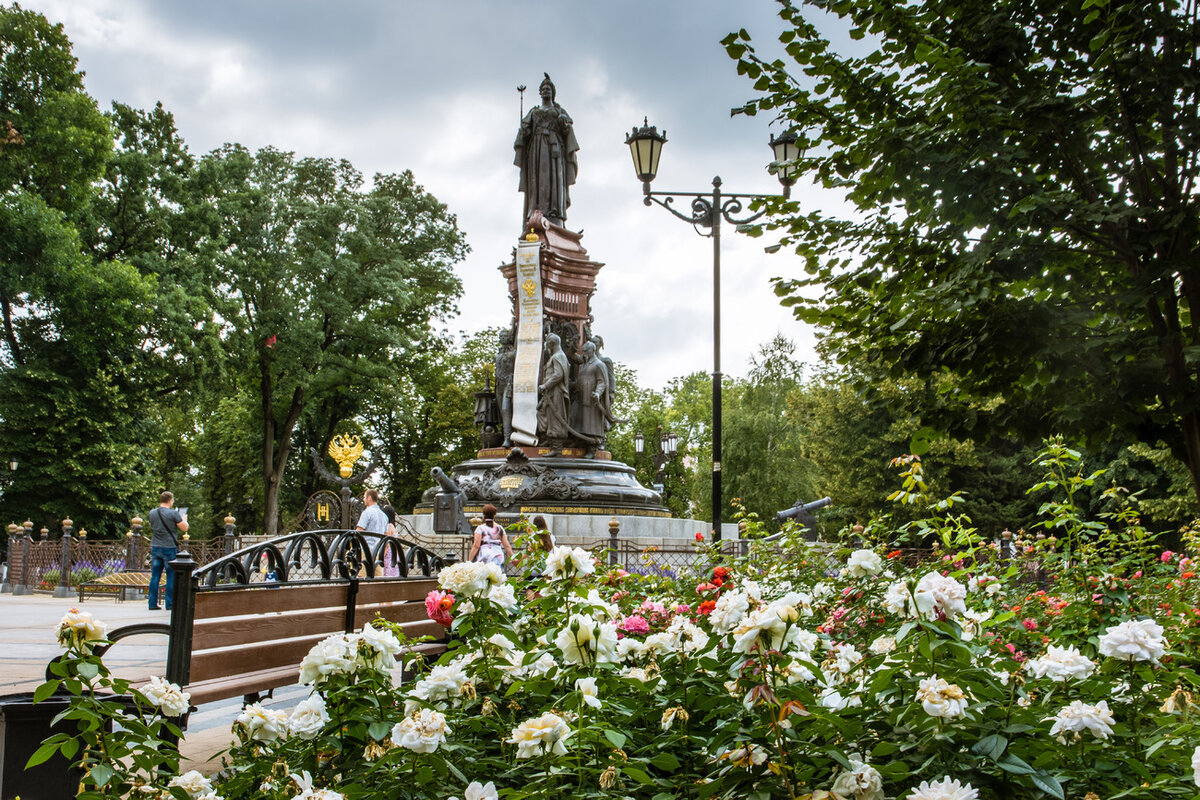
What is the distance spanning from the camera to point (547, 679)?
9.55 feet

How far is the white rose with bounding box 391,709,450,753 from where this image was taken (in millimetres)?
2383

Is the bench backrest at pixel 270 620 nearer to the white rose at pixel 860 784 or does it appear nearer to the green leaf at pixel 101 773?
the green leaf at pixel 101 773

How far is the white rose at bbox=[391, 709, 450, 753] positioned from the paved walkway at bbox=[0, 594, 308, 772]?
2.16 ft

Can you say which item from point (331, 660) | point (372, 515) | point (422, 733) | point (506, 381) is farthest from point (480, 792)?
point (506, 381)

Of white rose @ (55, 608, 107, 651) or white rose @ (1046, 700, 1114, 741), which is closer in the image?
white rose @ (1046, 700, 1114, 741)

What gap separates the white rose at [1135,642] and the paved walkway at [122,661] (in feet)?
7.67

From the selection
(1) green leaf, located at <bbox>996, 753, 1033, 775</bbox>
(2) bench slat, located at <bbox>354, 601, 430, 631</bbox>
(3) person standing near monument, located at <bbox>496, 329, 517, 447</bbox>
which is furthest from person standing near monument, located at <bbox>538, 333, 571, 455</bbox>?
(1) green leaf, located at <bbox>996, 753, 1033, 775</bbox>

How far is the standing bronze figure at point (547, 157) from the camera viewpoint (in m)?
25.2

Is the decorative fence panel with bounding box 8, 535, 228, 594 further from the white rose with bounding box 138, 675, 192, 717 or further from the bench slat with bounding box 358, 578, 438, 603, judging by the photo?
the white rose with bounding box 138, 675, 192, 717

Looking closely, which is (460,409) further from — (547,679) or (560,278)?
(547,679)

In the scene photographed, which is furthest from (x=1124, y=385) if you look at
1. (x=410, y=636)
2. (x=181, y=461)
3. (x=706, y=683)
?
(x=181, y=461)

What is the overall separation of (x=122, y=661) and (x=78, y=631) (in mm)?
7251

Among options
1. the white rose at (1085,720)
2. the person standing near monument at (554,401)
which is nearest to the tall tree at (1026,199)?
the white rose at (1085,720)

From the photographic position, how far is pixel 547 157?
2533cm
